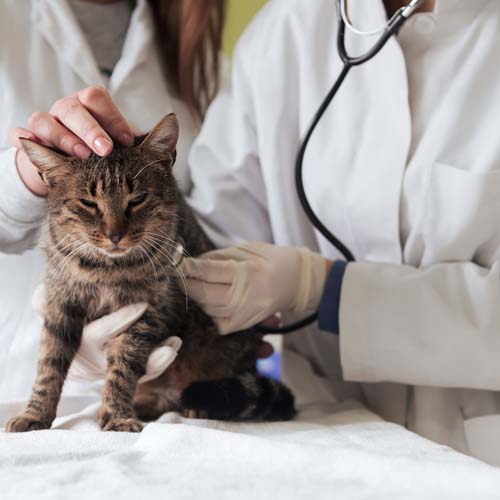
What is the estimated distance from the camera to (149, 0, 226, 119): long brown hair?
1.35m

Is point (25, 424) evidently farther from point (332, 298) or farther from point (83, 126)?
point (332, 298)

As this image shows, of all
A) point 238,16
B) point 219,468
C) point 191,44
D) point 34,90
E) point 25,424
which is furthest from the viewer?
point 238,16

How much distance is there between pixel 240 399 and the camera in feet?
3.25

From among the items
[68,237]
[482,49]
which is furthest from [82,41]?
[482,49]

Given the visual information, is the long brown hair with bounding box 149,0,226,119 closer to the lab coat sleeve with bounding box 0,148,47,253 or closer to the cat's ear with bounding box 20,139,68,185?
the lab coat sleeve with bounding box 0,148,47,253

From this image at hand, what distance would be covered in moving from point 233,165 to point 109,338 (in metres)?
0.51

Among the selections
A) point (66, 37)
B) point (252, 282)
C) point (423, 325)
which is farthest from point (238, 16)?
point (423, 325)

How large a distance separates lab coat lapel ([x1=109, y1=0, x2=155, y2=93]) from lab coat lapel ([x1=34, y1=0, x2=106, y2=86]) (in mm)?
51

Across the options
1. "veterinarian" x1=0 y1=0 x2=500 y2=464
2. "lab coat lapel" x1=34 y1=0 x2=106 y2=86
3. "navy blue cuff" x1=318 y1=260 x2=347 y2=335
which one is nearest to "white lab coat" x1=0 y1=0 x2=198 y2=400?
"lab coat lapel" x1=34 y1=0 x2=106 y2=86

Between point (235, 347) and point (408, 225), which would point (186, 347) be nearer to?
point (235, 347)

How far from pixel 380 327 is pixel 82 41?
2.60ft

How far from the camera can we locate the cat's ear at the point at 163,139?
911 mm

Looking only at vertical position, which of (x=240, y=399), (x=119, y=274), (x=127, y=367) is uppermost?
(x=119, y=274)

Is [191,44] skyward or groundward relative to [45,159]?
skyward
